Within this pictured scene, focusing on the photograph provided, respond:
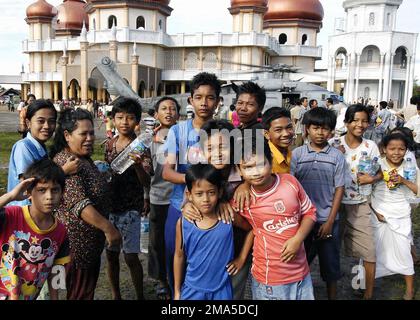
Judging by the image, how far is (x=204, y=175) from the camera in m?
2.22

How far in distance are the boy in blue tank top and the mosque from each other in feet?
93.5

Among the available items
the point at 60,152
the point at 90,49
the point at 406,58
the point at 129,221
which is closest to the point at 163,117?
the point at 129,221

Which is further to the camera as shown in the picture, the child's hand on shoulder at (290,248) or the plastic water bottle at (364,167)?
the plastic water bottle at (364,167)

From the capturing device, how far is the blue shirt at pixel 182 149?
107 inches

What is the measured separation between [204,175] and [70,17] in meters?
43.1

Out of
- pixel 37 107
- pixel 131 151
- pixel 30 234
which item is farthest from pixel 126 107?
pixel 30 234

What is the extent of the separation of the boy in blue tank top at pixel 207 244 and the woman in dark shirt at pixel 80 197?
1.79 feet

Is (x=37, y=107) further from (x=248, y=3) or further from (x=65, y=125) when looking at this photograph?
(x=248, y=3)

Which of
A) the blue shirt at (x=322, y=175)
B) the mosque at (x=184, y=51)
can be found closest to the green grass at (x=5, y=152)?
the blue shirt at (x=322, y=175)

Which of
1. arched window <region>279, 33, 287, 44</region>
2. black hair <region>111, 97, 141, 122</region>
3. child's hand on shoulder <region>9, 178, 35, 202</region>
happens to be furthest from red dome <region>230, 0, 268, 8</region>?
child's hand on shoulder <region>9, 178, 35, 202</region>

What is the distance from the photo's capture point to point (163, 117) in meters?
3.78

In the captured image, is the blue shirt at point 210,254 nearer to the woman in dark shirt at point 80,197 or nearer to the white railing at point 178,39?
the woman in dark shirt at point 80,197

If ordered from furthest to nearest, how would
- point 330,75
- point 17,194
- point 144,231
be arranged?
point 330,75, point 144,231, point 17,194

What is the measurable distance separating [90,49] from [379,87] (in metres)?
24.1
